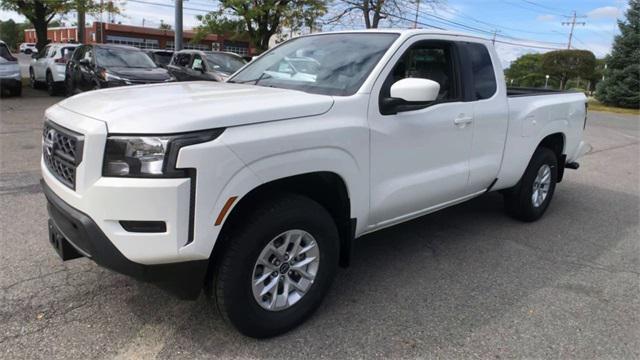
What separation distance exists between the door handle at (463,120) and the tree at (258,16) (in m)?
17.9

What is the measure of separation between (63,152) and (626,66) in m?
34.4

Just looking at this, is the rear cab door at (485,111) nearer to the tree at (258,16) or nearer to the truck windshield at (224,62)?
the truck windshield at (224,62)

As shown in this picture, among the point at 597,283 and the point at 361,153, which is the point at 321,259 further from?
the point at 597,283

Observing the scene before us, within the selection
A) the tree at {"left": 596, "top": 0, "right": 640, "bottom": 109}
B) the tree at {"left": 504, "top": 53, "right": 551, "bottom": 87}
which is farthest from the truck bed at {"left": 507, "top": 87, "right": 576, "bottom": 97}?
the tree at {"left": 504, "top": 53, "right": 551, "bottom": 87}

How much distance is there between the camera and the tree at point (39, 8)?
1791 cm

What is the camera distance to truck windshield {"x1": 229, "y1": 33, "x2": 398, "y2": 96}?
3.55 m

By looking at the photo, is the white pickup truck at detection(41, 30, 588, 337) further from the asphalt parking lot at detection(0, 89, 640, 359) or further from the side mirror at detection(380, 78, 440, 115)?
the asphalt parking lot at detection(0, 89, 640, 359)

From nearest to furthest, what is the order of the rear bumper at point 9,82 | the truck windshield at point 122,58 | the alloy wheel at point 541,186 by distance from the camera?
the alloy wheel at point 541,186, the truck windshield at point 122,58, the rear bumper at point 9,82

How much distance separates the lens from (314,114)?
3.09 metres

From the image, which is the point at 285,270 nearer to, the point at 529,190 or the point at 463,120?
the point at 463,120

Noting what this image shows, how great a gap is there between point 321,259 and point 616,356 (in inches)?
73.1

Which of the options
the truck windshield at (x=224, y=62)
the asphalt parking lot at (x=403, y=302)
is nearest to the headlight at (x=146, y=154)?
the asphalt parking lot at (x=403, y=302)

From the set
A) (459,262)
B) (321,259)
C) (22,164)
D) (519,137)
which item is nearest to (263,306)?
(321,259)

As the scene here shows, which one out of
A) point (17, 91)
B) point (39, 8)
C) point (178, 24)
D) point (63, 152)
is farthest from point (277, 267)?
point (39, 8)
